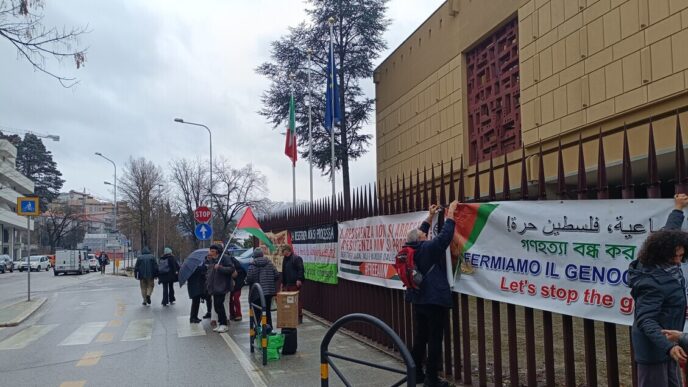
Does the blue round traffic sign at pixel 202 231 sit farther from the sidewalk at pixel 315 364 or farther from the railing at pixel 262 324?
the railing at pixel 262 324

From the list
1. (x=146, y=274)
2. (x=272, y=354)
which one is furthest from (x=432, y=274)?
(x=146, y=274)

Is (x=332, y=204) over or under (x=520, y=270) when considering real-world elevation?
over

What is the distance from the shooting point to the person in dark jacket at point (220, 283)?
35.9 ft

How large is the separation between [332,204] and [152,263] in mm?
7854

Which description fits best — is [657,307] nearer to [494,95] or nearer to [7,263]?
[494,95]

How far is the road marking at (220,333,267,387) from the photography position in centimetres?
698

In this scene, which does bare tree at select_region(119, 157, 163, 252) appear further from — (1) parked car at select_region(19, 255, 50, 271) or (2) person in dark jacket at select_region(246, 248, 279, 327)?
(2) person in dark jacket at select_region(246, 248, 279, 327)

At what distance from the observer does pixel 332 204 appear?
10992mm

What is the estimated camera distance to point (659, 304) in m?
3.47

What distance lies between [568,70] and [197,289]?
411 inches

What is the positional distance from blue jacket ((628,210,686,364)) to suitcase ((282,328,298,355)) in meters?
5.54

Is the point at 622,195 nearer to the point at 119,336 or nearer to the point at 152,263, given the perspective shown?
the point at 119,336

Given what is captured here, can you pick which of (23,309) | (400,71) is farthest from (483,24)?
(23,309)

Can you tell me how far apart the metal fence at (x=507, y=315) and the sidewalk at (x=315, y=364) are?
14.9 inches
